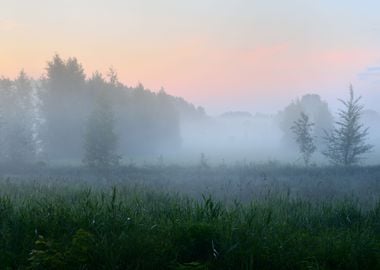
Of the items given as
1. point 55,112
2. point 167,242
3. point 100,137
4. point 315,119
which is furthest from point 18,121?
point 315,119

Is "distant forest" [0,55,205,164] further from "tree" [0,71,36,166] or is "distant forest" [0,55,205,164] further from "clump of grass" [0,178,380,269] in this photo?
"clump of grass" [0,178,380,269]

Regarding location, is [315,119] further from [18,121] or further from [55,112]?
[18,121]

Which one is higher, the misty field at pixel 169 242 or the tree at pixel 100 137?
the tree at pixel 100 137

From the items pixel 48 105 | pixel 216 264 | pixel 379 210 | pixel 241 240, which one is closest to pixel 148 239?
pixel 216 264

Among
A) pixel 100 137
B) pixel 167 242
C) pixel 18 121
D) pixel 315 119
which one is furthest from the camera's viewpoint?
pixel 315 119

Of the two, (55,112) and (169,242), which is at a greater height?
(55,112)

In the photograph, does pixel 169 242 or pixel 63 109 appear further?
pixel 63 109

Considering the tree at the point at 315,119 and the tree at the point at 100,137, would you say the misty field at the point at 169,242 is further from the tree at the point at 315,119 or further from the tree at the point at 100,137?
the tree at the point at 315,119

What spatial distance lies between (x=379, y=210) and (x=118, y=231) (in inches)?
198

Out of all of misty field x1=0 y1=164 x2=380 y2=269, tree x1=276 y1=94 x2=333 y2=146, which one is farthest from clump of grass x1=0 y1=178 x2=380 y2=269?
tree x1=276 y1=94 x2=333 y2=146

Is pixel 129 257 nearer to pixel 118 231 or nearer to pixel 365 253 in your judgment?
pixel 118 231

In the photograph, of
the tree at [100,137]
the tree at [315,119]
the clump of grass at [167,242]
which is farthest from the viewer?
the tree at [315,119]

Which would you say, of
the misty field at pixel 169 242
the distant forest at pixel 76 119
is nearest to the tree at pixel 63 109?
the distant forest at pixel 76 119

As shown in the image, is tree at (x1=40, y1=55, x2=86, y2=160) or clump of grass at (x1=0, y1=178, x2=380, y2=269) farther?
tree at (x1=40, y1=55, x2=86, y2=160)
